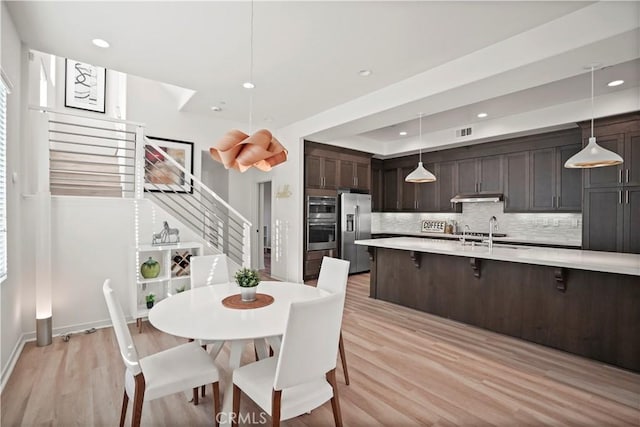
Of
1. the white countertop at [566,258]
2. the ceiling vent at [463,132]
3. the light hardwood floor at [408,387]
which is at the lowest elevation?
the light hardwood floor at [408,387]

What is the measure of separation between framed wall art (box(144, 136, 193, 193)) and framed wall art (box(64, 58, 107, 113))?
0.99 metres

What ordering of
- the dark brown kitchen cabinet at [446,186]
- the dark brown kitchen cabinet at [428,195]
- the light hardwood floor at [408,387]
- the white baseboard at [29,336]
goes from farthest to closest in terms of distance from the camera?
the dark brown kitchen cabinet at [428,195] < the dark brown kitchen cabinet at [446,186] < the white baseboard at [29,336] < the light hardwood floor at [408,387]

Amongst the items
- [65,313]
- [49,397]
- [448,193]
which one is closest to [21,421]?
[49,397]

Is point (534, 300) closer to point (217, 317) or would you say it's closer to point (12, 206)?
point (217, 317)

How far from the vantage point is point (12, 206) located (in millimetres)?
2650

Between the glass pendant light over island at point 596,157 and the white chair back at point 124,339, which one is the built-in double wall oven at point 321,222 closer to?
the glass pendant light over island at point 596,157

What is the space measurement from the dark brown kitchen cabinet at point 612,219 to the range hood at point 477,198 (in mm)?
1372

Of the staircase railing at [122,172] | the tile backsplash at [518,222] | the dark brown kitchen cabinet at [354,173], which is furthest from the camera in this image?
the dark brown kitchen cabinet at [354,173]

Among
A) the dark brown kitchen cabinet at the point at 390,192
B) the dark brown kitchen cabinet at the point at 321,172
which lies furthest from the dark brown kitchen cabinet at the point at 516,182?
the dark brown kitchen cabinet at the point at 321,172

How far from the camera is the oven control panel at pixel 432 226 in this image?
264 inches

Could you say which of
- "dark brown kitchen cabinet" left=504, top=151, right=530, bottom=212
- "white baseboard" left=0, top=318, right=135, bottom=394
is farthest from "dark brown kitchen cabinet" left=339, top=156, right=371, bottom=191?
"white baseboard" left=0, top=318, right=135, bottom=394

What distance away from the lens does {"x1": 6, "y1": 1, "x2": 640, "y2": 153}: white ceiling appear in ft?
8.11

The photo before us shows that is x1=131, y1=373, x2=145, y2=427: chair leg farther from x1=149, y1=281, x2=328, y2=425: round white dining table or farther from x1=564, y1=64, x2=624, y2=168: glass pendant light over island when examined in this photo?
x1=564, y1=64, x2=624, y2=168: glass pendant light over island

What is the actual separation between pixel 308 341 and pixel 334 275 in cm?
126
